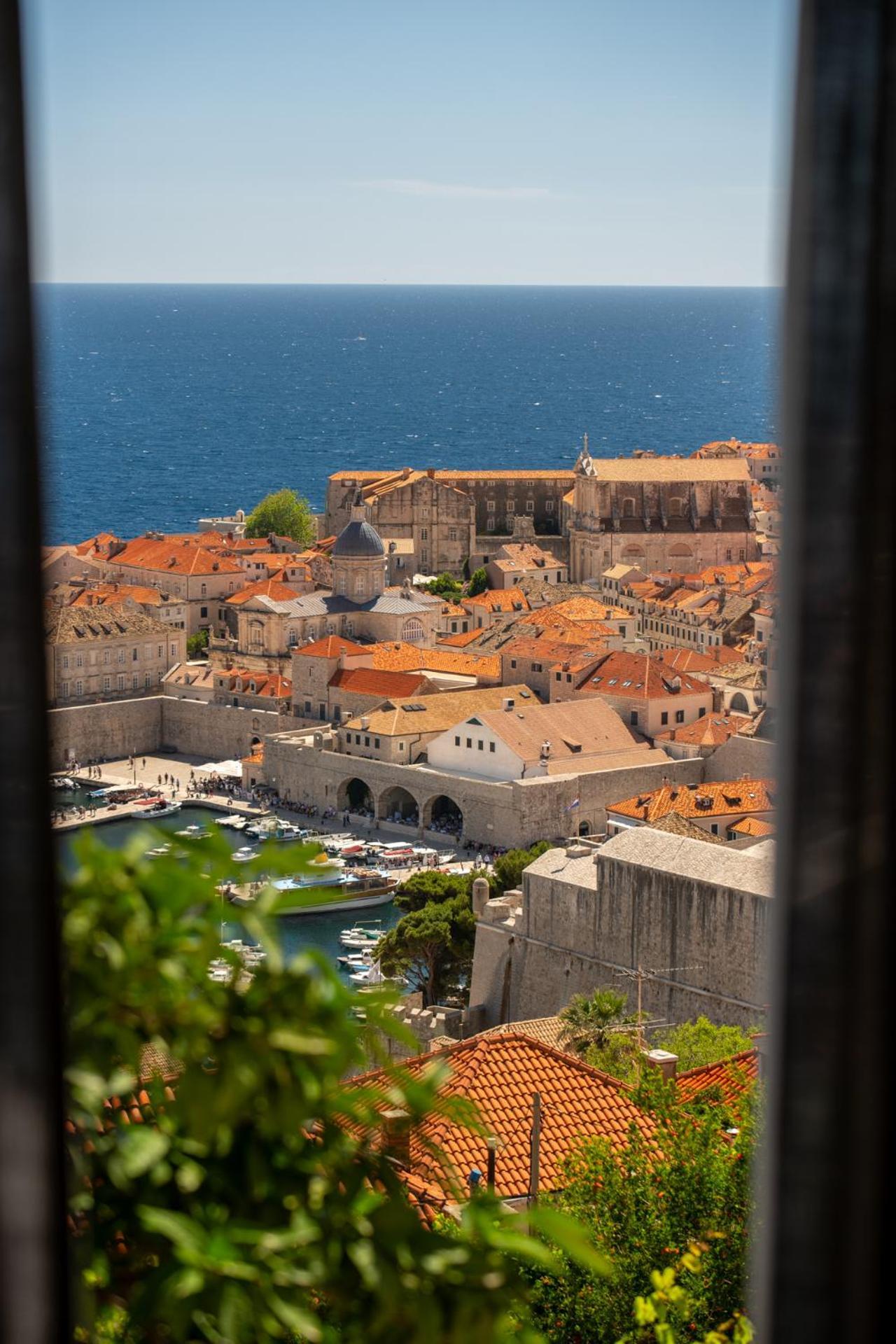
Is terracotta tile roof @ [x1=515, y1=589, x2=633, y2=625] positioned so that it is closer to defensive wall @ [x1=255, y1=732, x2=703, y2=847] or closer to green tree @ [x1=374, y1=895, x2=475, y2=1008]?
defensive wall @ [x1=255, y1=732, x2=703, y2=847]

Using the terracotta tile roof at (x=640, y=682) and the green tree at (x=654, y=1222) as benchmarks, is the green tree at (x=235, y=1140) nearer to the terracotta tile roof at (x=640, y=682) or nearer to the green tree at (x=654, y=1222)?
the green tree at (x=654, y=1222)

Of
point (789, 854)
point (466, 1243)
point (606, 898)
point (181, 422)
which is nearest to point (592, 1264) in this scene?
point (466, 1243)

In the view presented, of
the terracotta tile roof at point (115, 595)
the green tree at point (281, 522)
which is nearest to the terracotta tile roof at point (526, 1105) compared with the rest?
the terracotta tile roof at point (115, 595)

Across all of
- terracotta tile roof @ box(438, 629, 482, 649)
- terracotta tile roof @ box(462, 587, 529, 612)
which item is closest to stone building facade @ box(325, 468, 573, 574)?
terracotta tile roof @ box(462, 587, 529, 612)

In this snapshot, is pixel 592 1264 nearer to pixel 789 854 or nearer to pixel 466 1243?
pixel 466 1243

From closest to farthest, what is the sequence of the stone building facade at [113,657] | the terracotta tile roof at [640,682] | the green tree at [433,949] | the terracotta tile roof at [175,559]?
the green tree at [433,949], the terracotta tile roof at [640,682], the stone building facade at [113,657], the terracotta tile roof at [175,559]

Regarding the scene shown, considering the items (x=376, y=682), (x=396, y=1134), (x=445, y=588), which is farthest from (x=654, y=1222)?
(x=445, y=588)
